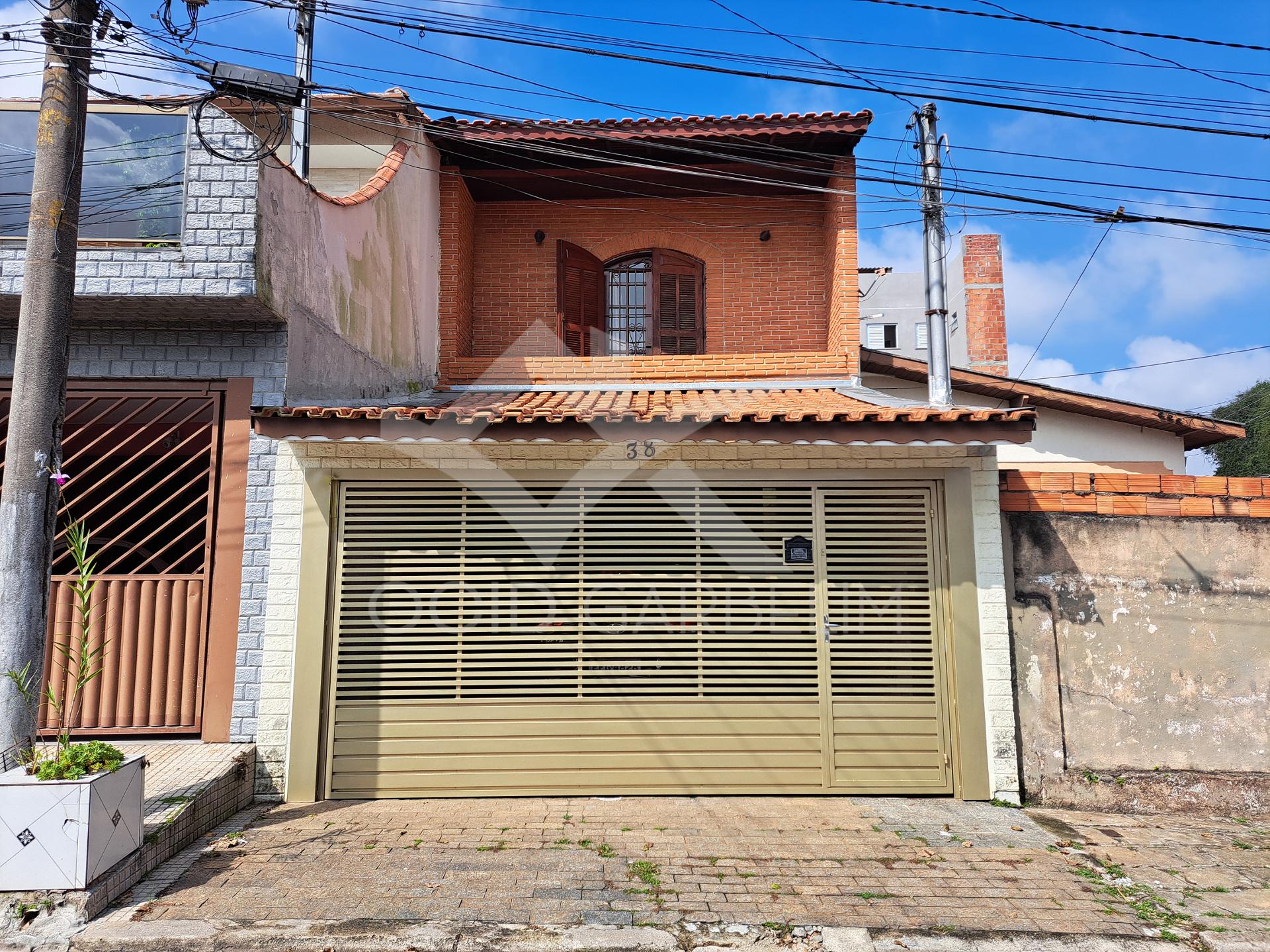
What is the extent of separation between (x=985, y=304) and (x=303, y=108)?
50.8ft

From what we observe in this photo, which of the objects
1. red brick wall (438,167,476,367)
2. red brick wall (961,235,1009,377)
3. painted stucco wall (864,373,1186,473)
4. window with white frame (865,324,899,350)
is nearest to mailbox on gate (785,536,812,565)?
red brick wall (438,167,476,367)

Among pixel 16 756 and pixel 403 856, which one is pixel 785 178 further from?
pixel 16 756

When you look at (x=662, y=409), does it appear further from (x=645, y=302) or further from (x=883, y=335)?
(x=883, y=335)

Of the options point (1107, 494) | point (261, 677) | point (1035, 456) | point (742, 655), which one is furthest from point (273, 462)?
point (1035, 456)

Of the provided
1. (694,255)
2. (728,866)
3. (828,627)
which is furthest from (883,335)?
(728,866)

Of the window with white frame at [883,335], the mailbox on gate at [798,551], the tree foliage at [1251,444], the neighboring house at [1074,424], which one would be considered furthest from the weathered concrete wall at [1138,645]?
the tree foliage at [1251,444]

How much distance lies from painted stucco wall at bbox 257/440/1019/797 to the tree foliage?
1552 inches

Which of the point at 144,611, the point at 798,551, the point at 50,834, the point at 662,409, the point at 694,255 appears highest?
the point at 694,255

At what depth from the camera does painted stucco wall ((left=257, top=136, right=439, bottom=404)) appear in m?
6.17

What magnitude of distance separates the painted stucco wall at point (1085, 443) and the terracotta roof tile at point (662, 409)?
3.91m

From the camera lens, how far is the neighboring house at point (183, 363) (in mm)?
5707

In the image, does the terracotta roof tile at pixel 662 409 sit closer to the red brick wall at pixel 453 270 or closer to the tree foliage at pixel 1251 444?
the red brick wall at pixel 453 270

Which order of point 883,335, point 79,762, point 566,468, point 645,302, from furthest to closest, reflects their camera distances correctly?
point 883,335, point 645,302, point 566,468, point 79,762

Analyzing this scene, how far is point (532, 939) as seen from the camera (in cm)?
393
